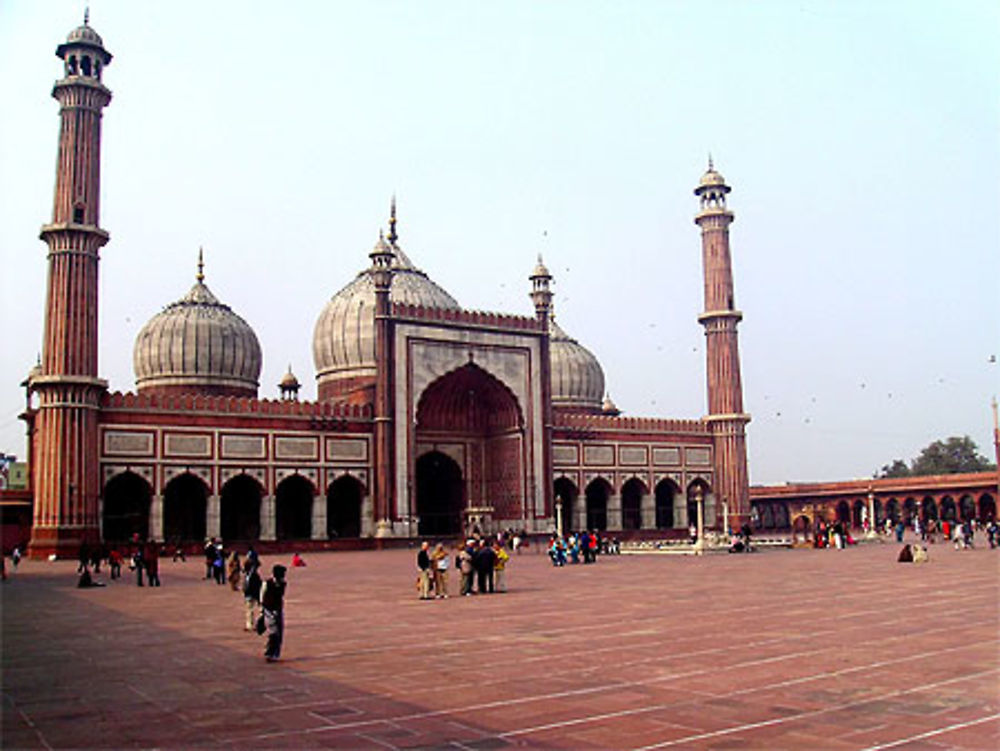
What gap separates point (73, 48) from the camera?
3459 cm

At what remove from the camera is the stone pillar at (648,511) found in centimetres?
4556

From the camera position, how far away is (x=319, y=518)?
3694 centimetres

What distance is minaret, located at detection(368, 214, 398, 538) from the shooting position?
37125mm

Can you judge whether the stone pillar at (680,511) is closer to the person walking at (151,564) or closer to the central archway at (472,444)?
the central archway at (472,444)

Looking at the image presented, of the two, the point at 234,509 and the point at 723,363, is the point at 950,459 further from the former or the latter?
the point at 234,509

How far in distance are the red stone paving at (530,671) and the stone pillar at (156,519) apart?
59.3 ft

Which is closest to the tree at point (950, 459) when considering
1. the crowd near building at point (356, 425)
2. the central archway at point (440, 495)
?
the crowd near building at point (356, 425)

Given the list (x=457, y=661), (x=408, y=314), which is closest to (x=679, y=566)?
(x=457, y=661)

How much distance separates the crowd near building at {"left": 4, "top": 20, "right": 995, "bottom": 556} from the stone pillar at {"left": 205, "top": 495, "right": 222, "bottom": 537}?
73 millimetres

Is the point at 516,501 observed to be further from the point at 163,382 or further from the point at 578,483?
the point at 163,382

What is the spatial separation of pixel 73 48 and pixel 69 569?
741 inches

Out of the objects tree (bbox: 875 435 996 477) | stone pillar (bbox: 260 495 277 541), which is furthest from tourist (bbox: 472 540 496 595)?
tree (bbox: 875 435 996 477)

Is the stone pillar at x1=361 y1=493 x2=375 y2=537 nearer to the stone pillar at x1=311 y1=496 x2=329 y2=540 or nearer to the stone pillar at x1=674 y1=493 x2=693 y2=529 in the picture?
the stone pillar at x1=311 y1=496 x2=329 y2=540

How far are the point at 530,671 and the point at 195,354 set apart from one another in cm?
3616
